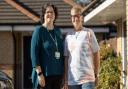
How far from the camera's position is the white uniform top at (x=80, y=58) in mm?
6133

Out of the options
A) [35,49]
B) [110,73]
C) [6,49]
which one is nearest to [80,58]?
[35,49]

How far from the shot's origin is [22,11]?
19594mm

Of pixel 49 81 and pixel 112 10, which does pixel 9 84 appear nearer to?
pixel 49 81

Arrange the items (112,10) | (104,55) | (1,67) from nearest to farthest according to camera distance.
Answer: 1. (112,10)
2. (104,55)
3. (1,67)

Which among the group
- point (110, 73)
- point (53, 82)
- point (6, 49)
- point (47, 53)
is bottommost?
point (53, 82)

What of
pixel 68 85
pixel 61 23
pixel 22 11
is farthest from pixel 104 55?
pixel 68 85

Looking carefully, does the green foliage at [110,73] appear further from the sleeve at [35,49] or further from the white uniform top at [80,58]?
the sleeve at [35,49]

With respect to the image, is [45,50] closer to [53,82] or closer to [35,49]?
[35,49]

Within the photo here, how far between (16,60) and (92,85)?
1312 centimetres

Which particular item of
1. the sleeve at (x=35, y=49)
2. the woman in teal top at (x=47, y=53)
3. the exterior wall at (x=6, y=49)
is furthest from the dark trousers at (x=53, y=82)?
the exterior wall at (x=6, y=49)

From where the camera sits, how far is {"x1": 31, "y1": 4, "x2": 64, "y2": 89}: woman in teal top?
6.04 m

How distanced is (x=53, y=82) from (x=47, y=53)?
38cm

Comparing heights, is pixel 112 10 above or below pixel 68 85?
above

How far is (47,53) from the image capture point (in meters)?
6.05
